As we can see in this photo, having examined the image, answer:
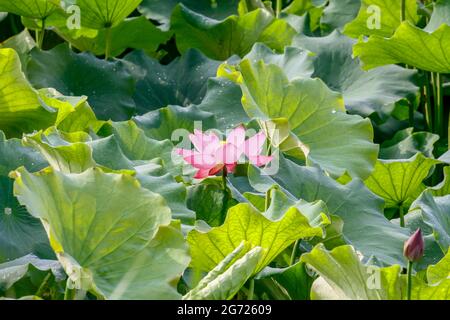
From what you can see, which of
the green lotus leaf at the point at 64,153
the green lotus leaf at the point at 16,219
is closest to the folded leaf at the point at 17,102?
the green lotus leaf at the point at 16,219

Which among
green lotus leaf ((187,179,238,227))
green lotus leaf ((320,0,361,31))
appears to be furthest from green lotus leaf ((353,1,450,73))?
green lotus leaf ((187,179,238,227))

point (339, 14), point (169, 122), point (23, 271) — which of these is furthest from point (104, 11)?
point (23, 271)

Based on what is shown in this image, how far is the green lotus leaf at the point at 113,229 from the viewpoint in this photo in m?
1.24

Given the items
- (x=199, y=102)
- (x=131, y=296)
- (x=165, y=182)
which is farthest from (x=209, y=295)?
(x=199, y=102)

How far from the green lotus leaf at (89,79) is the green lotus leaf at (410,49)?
0.50 m

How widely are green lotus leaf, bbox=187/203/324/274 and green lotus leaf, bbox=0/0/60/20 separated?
3.15 ft

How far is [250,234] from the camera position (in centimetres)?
135

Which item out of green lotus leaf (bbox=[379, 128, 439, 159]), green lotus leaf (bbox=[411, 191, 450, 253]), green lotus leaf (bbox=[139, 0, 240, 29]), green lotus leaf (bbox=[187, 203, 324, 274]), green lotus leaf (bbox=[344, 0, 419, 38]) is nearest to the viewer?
green lotus leaf (bbox=[187, 203, 324, 274])

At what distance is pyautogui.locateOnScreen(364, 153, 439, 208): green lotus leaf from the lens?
1.89m

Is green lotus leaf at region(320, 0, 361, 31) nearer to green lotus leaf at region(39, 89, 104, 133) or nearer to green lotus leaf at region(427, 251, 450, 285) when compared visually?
green lotus leaf at region(39, 89, 104, 133)

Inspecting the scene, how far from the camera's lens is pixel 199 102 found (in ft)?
7.66

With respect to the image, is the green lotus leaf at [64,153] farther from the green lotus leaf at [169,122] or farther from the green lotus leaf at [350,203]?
the green lotus leaf at [169,122]

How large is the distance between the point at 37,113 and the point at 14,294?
0.48 metres

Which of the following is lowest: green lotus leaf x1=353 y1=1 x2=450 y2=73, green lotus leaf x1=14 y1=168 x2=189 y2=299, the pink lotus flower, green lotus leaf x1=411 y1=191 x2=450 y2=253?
green lotus leaf x1=353 y1=1 x2=450 y2=73
